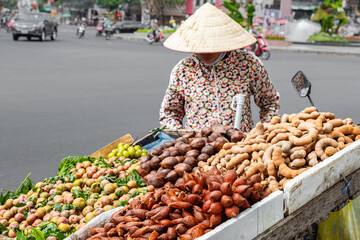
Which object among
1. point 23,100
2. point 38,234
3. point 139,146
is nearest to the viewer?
point 38,234

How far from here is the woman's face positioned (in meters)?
3.84

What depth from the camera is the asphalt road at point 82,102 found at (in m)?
6.37

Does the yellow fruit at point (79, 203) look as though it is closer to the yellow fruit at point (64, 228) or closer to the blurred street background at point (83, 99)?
the yellow fruit at point (64, 228)

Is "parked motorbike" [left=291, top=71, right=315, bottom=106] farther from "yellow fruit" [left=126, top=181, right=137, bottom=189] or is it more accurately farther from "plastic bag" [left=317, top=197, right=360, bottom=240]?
"yellow fruit" [left=126, top=181, right=137, bottom=189]

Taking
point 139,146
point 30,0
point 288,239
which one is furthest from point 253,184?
point 30,0

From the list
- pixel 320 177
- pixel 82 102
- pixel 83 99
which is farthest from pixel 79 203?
pixel 83 99

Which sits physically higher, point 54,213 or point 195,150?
point 195,150

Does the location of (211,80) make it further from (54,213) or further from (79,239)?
(79,239)

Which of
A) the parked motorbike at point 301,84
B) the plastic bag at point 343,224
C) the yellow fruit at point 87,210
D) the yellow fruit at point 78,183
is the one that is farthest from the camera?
the parked motorbike at point 301,84

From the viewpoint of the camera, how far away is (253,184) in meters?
2.28

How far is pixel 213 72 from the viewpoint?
3.89 meters

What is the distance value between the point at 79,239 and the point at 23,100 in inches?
297

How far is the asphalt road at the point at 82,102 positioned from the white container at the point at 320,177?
145 inches

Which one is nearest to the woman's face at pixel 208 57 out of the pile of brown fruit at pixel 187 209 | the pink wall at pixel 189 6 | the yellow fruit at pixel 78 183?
the yellow fruit at pixel 78 183
